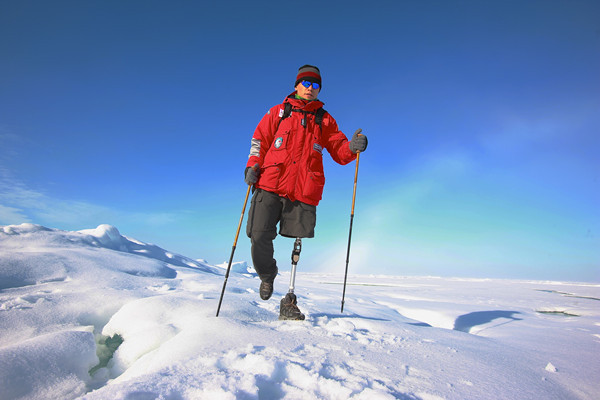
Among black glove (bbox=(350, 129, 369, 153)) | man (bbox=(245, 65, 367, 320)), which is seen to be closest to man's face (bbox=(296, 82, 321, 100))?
man (bbox=(245, 65, 367, 320))

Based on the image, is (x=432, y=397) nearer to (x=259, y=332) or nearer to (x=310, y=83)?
(x=259, y=332)

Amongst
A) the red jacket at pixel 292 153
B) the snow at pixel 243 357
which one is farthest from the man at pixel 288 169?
the snow at pixel 243 357

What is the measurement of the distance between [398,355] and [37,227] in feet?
32.6

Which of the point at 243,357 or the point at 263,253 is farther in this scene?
the point at 263,253

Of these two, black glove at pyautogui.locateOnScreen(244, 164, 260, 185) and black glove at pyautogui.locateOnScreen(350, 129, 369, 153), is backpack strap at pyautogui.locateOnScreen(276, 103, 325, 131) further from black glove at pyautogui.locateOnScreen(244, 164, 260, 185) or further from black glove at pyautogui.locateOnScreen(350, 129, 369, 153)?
black glove at pyautogui.locateOnScreen(244, 164, 260, 185)

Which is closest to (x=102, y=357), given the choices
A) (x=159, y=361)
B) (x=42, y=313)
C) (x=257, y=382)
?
(x=42, y=313)

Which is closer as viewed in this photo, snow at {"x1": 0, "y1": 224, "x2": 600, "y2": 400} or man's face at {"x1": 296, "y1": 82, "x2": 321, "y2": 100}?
snow at {"x1": 0, "y1": 224, "x2": 600, "y2": 400}

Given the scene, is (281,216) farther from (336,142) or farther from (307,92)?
(307,92)

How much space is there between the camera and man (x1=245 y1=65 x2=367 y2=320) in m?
2.90

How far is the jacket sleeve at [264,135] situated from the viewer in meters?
3.12

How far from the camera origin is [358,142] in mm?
3070

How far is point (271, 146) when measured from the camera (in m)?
3.06

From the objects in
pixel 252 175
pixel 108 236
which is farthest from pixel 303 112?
pixel 108 236

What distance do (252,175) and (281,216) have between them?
0.56 metres
